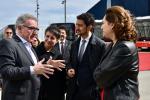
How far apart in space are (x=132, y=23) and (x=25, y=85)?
136 centimetres

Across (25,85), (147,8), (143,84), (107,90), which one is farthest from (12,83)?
(147,8)

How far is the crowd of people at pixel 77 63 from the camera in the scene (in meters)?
4.00

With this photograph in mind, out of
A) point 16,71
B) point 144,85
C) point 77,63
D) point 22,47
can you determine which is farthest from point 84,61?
point 144,85

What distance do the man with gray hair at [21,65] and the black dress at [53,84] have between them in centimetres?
104

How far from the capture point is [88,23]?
5.92 meters

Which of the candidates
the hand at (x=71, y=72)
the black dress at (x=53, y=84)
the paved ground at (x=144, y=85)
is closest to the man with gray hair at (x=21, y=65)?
→ the hand at (x=71, y=72)

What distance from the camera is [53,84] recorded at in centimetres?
595

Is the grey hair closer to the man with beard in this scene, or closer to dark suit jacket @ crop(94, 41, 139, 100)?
the man with beard

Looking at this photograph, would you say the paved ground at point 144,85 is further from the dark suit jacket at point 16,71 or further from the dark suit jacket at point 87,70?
the dark suit jacket at point 16,71

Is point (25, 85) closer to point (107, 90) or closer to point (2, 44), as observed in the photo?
point (2, 44)

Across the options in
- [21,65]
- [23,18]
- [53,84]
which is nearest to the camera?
[21,65]

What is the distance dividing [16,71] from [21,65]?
16 cm

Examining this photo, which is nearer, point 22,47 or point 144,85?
point 22,47

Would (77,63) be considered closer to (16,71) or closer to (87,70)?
(87,70)
